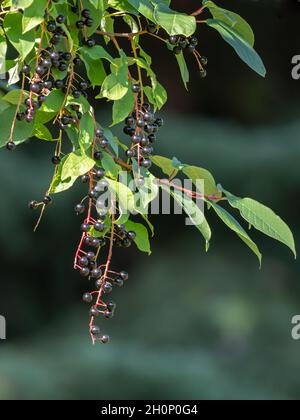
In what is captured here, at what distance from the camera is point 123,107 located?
0.92 metres

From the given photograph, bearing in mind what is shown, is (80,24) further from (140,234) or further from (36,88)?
(140,234)

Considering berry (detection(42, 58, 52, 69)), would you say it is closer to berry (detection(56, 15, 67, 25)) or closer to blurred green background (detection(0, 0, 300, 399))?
berry (detection(56, 15, 67, 25))

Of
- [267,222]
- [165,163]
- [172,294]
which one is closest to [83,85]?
[165,163]

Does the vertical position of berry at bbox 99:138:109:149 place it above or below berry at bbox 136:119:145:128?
below

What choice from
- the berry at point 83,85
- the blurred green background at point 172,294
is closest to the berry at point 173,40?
the berry at point 83,85

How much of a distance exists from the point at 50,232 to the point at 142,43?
2.94ft

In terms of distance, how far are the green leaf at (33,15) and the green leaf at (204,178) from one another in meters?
0.23

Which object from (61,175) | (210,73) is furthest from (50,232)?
(61,175)

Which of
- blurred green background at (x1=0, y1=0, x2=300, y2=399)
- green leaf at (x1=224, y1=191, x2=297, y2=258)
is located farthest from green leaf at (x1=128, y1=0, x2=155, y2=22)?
blurred green background at (x1=0, y1=0, x2=300, y2=399)

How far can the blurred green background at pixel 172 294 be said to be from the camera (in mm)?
3156

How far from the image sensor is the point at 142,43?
3.60 metres

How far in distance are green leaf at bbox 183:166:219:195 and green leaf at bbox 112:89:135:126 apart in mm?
94

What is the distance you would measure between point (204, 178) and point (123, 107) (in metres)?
0.12

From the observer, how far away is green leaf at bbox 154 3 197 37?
83 cm
